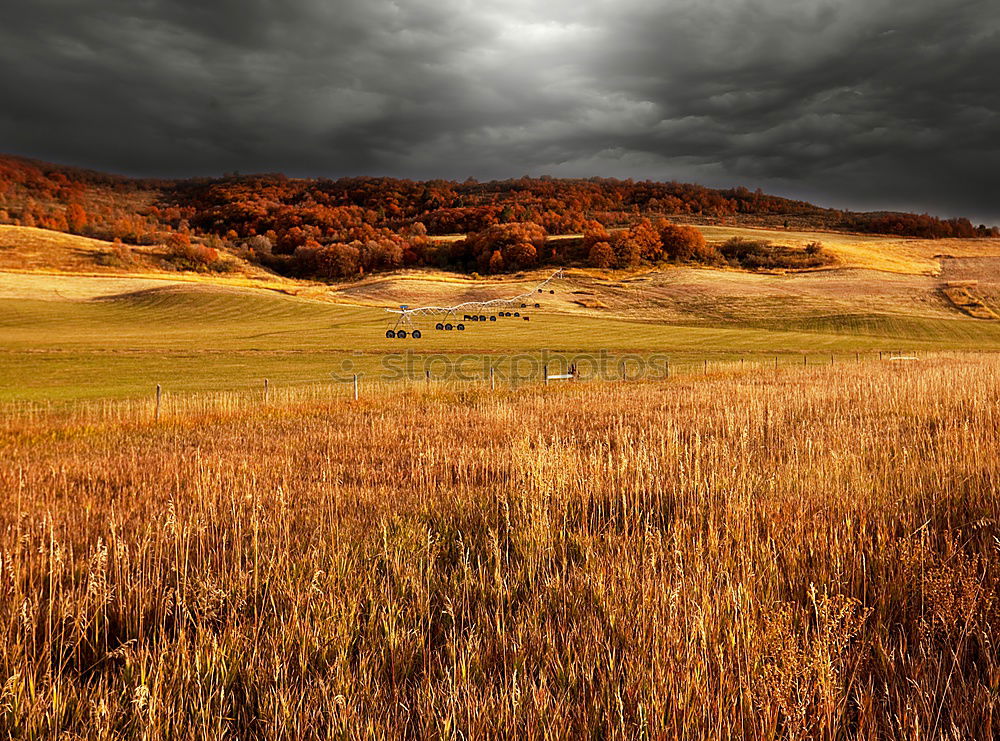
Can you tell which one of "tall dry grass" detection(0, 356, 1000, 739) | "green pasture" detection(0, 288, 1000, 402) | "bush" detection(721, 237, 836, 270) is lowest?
"green pasture" detection(0, 288, 1000, 402)

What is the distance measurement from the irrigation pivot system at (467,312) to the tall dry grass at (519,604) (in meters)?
54.2

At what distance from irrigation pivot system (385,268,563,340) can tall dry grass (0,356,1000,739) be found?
5421cm

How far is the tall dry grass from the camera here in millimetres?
2791

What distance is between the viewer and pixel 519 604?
13.0ft

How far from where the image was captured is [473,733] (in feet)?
8.65

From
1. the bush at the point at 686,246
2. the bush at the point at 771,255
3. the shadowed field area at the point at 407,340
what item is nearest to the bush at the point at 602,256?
the bush at the point at 686,246

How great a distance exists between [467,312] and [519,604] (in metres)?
80.0

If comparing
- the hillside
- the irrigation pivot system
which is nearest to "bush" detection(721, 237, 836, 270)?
the hillside

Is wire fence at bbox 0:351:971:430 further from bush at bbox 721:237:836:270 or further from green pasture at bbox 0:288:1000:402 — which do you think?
bush at bbox 721:237:836:270

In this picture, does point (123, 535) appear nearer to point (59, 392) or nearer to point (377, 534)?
point (377, 534)

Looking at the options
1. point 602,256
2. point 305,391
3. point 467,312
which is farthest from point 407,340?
point 602,256

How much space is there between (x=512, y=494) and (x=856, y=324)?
228ft

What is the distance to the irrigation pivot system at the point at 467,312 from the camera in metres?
67.2

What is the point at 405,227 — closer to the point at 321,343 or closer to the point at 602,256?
the point at 602,256
